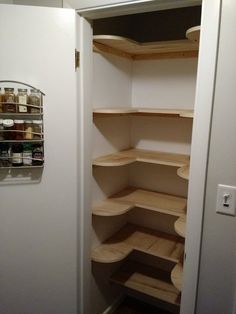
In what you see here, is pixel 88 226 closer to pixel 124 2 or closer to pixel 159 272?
pixel 159 272

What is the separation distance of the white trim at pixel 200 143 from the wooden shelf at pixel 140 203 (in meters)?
0.58

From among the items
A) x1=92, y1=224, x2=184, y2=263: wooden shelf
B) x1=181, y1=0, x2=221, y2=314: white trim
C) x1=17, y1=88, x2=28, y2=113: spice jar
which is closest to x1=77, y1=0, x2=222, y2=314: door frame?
x1=181, y1=0, x2=221, y2=314: white trim

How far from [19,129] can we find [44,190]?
361mm

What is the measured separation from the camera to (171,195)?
2.16 metres

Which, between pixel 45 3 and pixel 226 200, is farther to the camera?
pixel 45 3

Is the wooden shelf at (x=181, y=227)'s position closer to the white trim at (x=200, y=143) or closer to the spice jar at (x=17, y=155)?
the white trim at (x=200, y=143)

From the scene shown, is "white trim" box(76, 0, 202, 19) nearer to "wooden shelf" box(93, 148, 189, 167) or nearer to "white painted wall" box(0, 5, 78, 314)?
"white painted wall" box(0, 5, 78, 314)

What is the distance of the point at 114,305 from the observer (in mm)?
2273

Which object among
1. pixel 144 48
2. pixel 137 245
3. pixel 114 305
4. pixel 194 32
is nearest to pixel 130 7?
pixel 194 32

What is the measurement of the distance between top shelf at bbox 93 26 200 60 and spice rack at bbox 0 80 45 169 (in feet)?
1.92

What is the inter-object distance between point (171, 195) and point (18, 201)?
1.21 meters

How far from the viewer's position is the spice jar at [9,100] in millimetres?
1342

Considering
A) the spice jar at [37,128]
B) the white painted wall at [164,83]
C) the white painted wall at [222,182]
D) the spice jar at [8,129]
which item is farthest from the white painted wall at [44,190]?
the white painted wall at [164,83]

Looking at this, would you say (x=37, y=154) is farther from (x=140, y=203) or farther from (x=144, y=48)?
(x=144, y=48)
